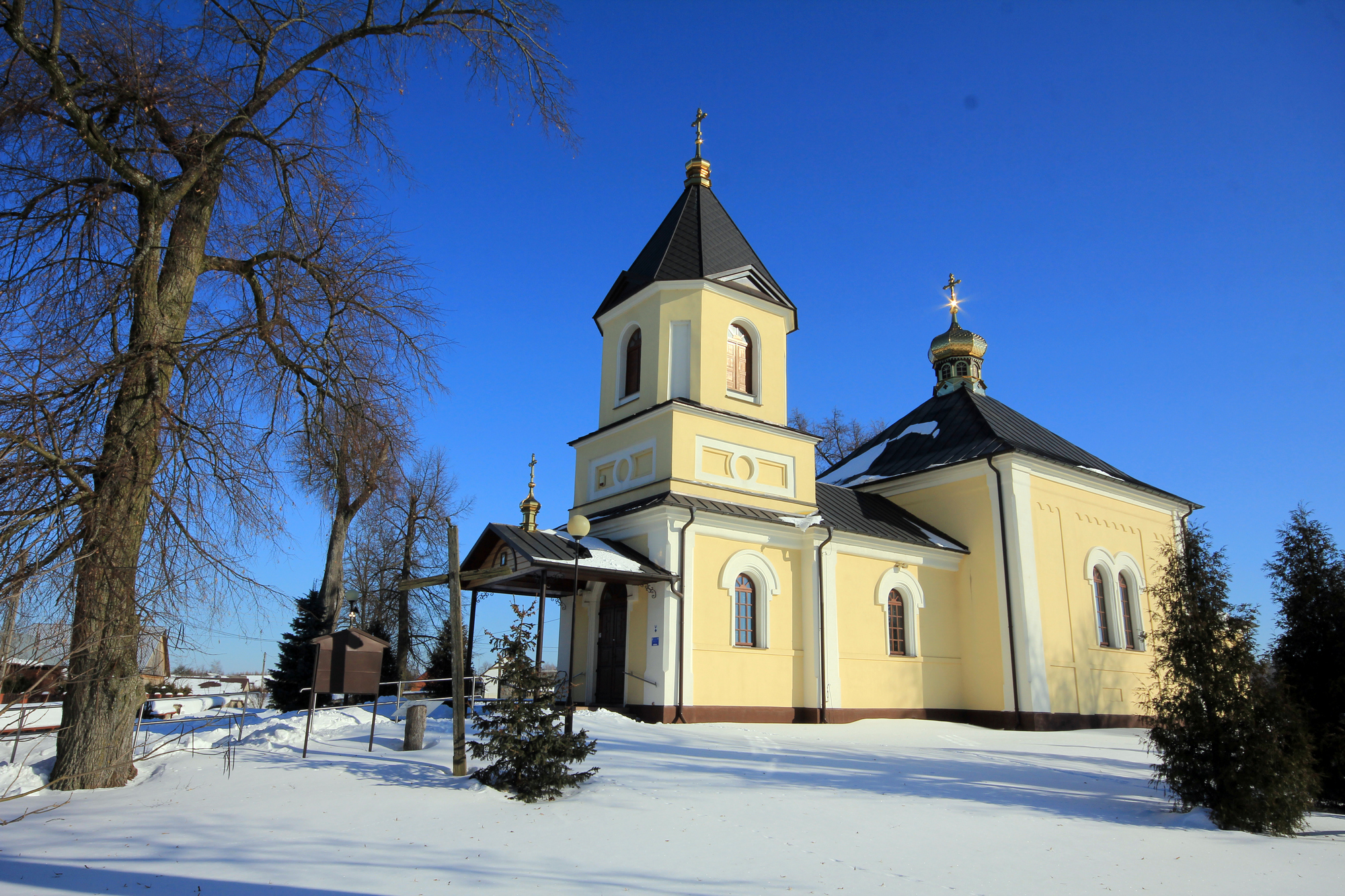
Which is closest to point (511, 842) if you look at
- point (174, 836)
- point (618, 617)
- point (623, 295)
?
point (174, 836)

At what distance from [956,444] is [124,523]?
61.6 feet

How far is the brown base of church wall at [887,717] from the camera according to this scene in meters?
15.1

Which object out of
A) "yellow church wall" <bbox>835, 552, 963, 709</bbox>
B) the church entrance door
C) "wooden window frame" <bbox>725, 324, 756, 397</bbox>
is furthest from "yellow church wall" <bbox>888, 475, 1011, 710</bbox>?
the church entrance door

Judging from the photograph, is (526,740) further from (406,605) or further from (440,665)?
(406,605)

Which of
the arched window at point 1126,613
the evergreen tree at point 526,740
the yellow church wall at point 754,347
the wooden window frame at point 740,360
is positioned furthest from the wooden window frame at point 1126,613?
the evergreen tree at point 526,740

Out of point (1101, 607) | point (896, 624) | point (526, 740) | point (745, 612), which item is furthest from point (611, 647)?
point (1101, 607)

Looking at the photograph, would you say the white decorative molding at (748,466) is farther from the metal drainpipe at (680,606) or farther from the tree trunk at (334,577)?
the tree trunk at (334,577)

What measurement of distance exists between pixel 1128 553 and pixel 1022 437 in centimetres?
387

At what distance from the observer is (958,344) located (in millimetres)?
28125

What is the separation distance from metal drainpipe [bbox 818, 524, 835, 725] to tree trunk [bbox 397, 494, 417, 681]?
47.8 ft

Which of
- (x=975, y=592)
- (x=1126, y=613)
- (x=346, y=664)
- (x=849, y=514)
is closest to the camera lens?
(x=346, y=664)

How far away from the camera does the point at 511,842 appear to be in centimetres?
695

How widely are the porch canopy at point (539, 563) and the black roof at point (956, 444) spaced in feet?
30.5

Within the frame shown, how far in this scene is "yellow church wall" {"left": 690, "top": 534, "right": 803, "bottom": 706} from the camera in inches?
611
